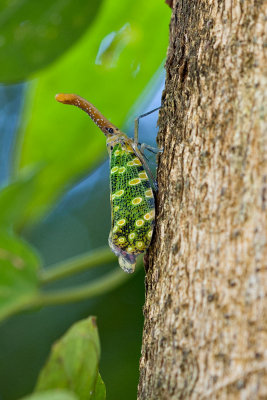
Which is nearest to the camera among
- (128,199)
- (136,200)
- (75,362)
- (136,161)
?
(75,362)

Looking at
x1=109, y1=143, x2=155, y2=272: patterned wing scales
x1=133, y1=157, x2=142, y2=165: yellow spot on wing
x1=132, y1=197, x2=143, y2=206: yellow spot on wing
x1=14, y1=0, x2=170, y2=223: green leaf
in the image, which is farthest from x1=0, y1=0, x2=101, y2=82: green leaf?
x1=132, y1=197, x2=143, y2=206: yellow spot on wing

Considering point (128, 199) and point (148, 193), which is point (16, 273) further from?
point (148, 193)

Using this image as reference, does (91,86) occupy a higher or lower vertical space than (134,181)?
higher

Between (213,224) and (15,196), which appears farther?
(15,196)

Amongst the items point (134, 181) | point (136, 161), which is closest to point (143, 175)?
point (134, 181)

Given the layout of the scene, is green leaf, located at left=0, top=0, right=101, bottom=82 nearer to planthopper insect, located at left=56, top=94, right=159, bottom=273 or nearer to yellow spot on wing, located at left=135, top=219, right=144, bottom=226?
planthopper insect, located at left=56, top=94, right=159, bottom=273

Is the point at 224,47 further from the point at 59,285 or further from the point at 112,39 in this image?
the point at 59,285

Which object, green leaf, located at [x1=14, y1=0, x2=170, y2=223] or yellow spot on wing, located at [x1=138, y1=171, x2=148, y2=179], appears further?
green leaf, located at [x1=14, y1=0, x2=170, y2=223]
